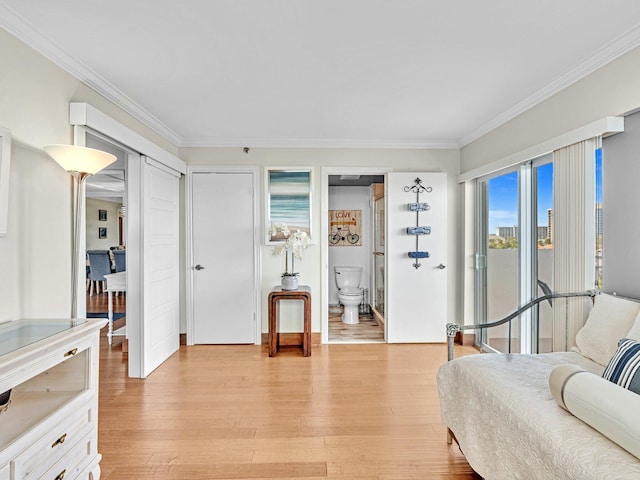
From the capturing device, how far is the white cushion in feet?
3.65

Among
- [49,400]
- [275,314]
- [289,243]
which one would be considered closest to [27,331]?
[49,400]

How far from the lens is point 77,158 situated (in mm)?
1984

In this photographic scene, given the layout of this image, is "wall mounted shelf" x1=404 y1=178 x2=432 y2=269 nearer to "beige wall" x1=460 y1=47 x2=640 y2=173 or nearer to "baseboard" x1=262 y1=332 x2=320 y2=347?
"beige wall" x1=460 y1=47 x2=640 y2=173

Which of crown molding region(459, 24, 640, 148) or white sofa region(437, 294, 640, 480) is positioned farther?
crown molding region(459, 24, 640, 148)

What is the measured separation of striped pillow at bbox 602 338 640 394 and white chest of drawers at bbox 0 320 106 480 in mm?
2450

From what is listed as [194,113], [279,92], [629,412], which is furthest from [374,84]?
[629,412]

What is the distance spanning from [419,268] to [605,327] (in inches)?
90.5

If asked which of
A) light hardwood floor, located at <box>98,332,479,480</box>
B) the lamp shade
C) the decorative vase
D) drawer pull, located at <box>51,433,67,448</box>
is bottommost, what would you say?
light hardwood floor, located at <box>98,332,479,480</box>

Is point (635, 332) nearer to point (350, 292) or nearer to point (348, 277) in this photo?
point (350, 292)

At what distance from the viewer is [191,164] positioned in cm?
424

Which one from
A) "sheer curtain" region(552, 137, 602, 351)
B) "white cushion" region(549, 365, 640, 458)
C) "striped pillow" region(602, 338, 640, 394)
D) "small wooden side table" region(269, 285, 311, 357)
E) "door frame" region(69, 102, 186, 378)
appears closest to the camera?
"white cushion" region(549, 365, 640, 458)

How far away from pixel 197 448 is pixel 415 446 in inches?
54.0

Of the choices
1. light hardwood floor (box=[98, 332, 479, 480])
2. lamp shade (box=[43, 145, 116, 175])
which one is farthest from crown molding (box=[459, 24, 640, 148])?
lamp shade (box=[43, 145, 116, 175])

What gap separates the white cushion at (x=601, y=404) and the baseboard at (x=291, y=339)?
308 cm
